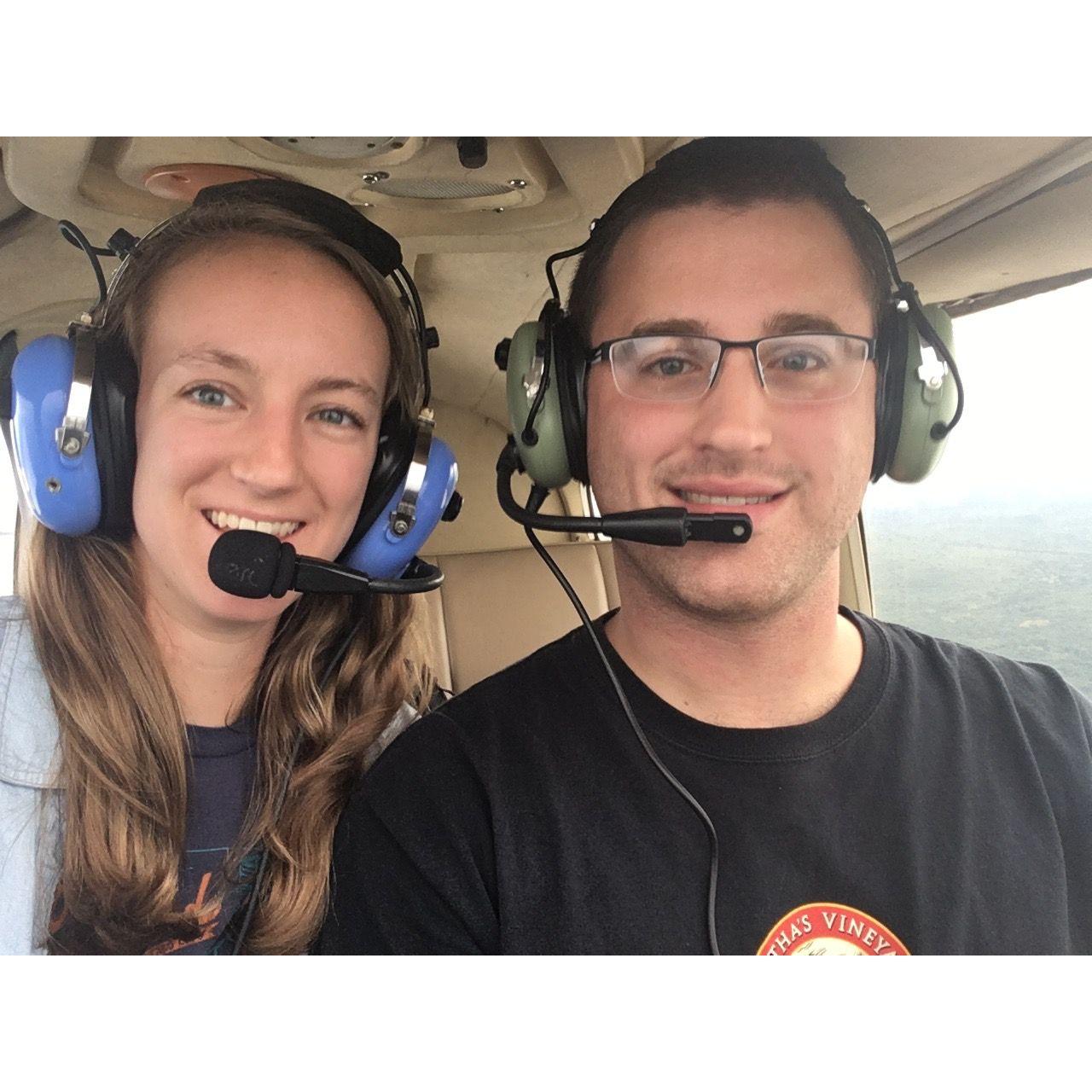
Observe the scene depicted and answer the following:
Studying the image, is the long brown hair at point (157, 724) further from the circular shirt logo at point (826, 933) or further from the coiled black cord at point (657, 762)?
the circular shirt logo at point (826, 933)

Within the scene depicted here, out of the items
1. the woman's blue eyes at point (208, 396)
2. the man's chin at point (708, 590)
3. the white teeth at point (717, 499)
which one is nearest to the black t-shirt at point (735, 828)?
the man's chin at point (708, 590)

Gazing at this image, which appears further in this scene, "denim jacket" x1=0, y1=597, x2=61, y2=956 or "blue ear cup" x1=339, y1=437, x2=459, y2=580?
"blue ear cup" x1=339, y1=437, x2=459, y2=580

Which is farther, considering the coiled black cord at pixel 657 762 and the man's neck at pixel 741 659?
the man's neck at pixel 741 659

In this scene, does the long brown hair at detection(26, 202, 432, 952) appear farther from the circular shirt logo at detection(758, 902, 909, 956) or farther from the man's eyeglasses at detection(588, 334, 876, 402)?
the circular shirt logo at detection(758, 902, 909, 956)

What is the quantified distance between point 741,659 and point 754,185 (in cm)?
53

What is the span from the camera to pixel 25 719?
3.13 feet

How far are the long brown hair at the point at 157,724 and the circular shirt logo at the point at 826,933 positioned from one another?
0.48 m

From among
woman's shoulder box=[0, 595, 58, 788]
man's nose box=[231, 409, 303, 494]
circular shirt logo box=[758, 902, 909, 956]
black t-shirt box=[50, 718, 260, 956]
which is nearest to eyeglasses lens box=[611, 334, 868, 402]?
man's nose box=[231, 409, 303, 494]

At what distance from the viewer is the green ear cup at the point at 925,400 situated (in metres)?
0.93

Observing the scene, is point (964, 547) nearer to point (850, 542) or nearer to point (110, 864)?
point (850, 542)

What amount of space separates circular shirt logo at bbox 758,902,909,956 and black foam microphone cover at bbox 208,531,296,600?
22.9 inches

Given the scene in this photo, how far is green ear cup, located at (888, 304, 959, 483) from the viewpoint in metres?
0.93
